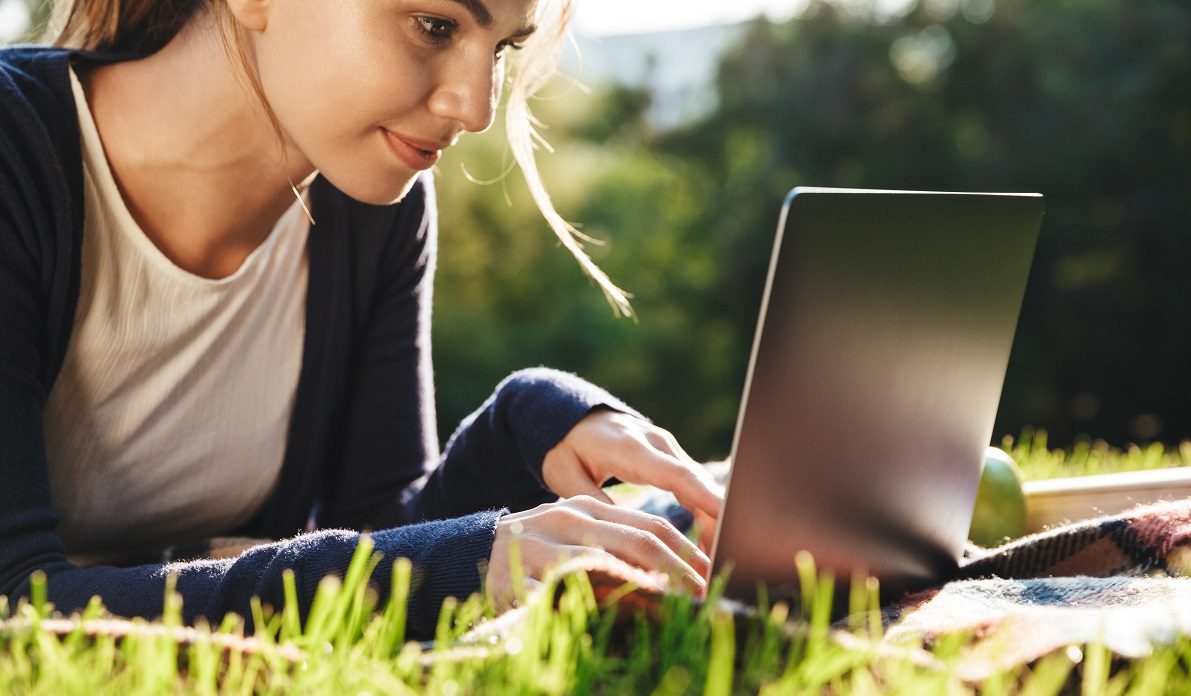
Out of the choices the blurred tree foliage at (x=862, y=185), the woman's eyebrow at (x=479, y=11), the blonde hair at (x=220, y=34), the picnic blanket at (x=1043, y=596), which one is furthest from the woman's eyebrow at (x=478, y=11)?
the blurred tree foliage at (x=862, y=185)

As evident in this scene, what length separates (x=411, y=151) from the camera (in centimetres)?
158

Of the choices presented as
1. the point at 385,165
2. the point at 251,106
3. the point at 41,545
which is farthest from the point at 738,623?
the point at 251,106

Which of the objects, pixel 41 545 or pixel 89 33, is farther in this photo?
pixel 89 33

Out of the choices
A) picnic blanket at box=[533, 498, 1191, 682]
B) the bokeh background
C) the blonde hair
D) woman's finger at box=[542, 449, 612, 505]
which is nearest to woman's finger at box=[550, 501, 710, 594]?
picnic blanket at box=[533, 498, 1191, 682]

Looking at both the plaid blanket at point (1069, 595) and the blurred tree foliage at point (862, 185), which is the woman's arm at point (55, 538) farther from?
the blurred tree foliage at point (862, 185)

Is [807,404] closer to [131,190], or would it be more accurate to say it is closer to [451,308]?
[131,190]

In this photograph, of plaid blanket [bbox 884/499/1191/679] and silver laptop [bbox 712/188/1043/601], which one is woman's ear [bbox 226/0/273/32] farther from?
plaid blanket [bbox 884/499/1191/679]

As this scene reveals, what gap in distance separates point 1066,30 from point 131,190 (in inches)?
441

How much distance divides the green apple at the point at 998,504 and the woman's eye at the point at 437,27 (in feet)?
3.22

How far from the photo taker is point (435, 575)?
3.61 ft

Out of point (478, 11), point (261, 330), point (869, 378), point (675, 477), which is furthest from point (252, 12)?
point (869, 378)

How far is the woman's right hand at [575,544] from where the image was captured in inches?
41.4

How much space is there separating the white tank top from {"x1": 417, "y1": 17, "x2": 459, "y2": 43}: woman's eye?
0.51 m

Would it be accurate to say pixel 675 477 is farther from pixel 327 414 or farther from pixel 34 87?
pixel 34 87
